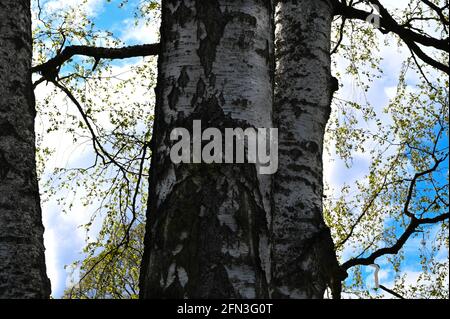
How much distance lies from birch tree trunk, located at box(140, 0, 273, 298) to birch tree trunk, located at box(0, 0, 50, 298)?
1.41m

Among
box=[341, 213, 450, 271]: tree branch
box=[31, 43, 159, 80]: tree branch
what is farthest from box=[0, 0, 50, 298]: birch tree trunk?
box=[341, 213, 450, 271]: tree branch

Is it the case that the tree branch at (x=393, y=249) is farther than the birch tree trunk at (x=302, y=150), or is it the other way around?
the tree branch at (x=393, y=249)

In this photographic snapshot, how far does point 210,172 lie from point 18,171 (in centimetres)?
177

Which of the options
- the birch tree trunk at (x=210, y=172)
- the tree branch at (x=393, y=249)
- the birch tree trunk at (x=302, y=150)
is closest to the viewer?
the birch tree trunk at (x=210, y=172)

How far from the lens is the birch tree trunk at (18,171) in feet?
10.2

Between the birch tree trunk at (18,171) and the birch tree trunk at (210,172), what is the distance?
4.64ft

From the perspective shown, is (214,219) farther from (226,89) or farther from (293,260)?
(293,260)

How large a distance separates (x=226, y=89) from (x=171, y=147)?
29cm

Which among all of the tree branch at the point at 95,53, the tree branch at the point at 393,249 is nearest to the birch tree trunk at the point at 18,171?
the tree branch at the point at 95,53

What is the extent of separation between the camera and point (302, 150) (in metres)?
3.30

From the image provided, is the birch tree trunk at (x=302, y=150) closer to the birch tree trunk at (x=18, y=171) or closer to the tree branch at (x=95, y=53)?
the tree branch at (x=95, y=53)

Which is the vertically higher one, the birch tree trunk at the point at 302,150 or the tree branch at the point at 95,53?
the tree branch at the point at 95,53

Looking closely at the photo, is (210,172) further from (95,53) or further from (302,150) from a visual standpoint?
(95,53)

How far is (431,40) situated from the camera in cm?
516
